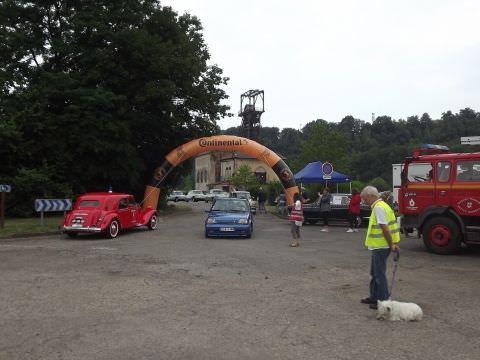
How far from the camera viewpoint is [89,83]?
2786 centimetres

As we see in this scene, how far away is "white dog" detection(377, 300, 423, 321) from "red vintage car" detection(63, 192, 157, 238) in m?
12.3

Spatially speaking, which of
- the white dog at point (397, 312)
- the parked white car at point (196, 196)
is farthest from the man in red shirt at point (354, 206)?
the parked white car at point (196, 196)

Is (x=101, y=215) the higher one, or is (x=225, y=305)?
(x=101, y=215)

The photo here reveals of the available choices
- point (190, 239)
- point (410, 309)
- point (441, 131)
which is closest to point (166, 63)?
point (190, 239)

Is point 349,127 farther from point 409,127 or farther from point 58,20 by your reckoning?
point 58,20

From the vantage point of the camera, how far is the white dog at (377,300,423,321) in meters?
6.57

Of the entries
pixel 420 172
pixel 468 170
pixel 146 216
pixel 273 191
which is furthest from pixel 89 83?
pixel 273 191

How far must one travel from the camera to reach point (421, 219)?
44.8 ft

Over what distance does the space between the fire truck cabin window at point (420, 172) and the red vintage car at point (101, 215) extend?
10290 millimetres

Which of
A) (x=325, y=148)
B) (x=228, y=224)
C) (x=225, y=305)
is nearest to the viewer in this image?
Result: (x=225, y=305)

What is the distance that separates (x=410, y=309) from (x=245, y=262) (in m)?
5.67

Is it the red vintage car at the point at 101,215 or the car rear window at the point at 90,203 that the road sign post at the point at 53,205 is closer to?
the red vintage car at the point at 101,215

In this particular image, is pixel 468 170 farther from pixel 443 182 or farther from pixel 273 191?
pixel 273 191

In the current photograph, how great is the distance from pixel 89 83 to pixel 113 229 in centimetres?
1320
